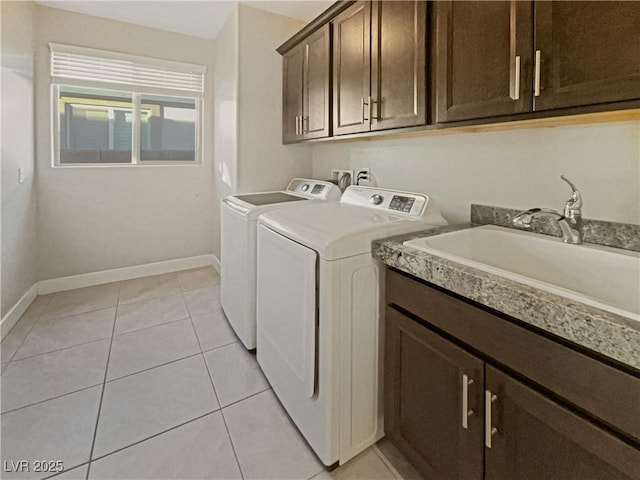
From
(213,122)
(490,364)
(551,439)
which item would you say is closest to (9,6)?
(213,122)

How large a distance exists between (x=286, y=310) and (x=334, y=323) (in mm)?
349

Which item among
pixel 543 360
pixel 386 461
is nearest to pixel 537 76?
pixel 543 360

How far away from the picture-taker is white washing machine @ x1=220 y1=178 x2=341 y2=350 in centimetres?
202

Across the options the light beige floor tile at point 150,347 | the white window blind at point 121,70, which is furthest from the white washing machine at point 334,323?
the white window blind at point 121,70

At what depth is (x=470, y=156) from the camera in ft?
5.38

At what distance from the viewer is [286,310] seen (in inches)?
60.1

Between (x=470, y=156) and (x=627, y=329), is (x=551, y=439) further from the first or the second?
(x=470, y=156)

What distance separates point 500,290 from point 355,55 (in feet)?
5.25

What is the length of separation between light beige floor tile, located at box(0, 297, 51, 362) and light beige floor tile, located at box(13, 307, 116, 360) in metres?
0.04

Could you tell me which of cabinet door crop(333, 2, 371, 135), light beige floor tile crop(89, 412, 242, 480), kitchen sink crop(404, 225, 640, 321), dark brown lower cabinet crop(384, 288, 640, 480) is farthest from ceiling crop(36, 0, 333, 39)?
light beige floor tile crop(89, 412, 242, 480)

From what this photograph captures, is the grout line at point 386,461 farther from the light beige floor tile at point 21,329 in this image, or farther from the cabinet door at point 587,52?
the light beige floor tile at point 21,329

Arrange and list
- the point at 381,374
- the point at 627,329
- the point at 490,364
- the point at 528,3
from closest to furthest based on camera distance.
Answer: the point at 627,329 → the point at 490,364 → the point at 528,3 → the point at 381,374

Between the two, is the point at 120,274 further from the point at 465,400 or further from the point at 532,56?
the point at 532,56

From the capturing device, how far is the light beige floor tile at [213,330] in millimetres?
2261
